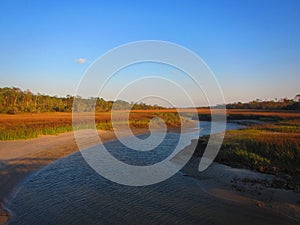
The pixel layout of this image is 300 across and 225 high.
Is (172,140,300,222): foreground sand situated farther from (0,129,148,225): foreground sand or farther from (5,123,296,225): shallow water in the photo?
(0,129,148,225): foreground sand

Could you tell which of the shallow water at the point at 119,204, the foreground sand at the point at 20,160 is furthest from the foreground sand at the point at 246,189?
the foreground sand at the point at 20,160

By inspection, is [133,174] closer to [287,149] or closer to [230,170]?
[230,170]

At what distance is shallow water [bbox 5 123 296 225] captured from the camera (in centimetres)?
827

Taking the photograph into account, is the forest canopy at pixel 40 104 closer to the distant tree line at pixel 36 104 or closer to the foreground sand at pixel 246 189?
the distant tree line at pixel 36 104

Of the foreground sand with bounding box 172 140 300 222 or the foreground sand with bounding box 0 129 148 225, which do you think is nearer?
the foreground sand with bounding box 172 140 300 222

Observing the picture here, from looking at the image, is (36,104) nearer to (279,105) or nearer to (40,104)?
(40,104)

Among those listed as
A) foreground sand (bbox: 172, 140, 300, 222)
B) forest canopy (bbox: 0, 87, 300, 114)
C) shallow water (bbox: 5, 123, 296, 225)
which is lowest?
shallow water (bbox: 5, 123, 296, 225)

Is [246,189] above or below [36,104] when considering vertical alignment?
below

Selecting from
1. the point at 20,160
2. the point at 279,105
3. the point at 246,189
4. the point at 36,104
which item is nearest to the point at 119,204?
the point at 246,189

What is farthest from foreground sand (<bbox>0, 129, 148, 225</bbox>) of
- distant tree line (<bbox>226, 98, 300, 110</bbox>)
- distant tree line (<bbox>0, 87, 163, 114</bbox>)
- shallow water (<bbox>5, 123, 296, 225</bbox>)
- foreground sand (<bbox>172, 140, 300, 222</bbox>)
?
distant tree line (<bbox>226, 98, 300, 110</bbox>)

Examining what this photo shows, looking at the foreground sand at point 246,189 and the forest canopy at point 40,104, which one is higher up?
the forest canopy at point 40,104

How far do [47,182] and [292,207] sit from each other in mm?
10675

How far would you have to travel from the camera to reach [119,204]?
9.63m

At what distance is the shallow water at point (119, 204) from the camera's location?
8273 mm
